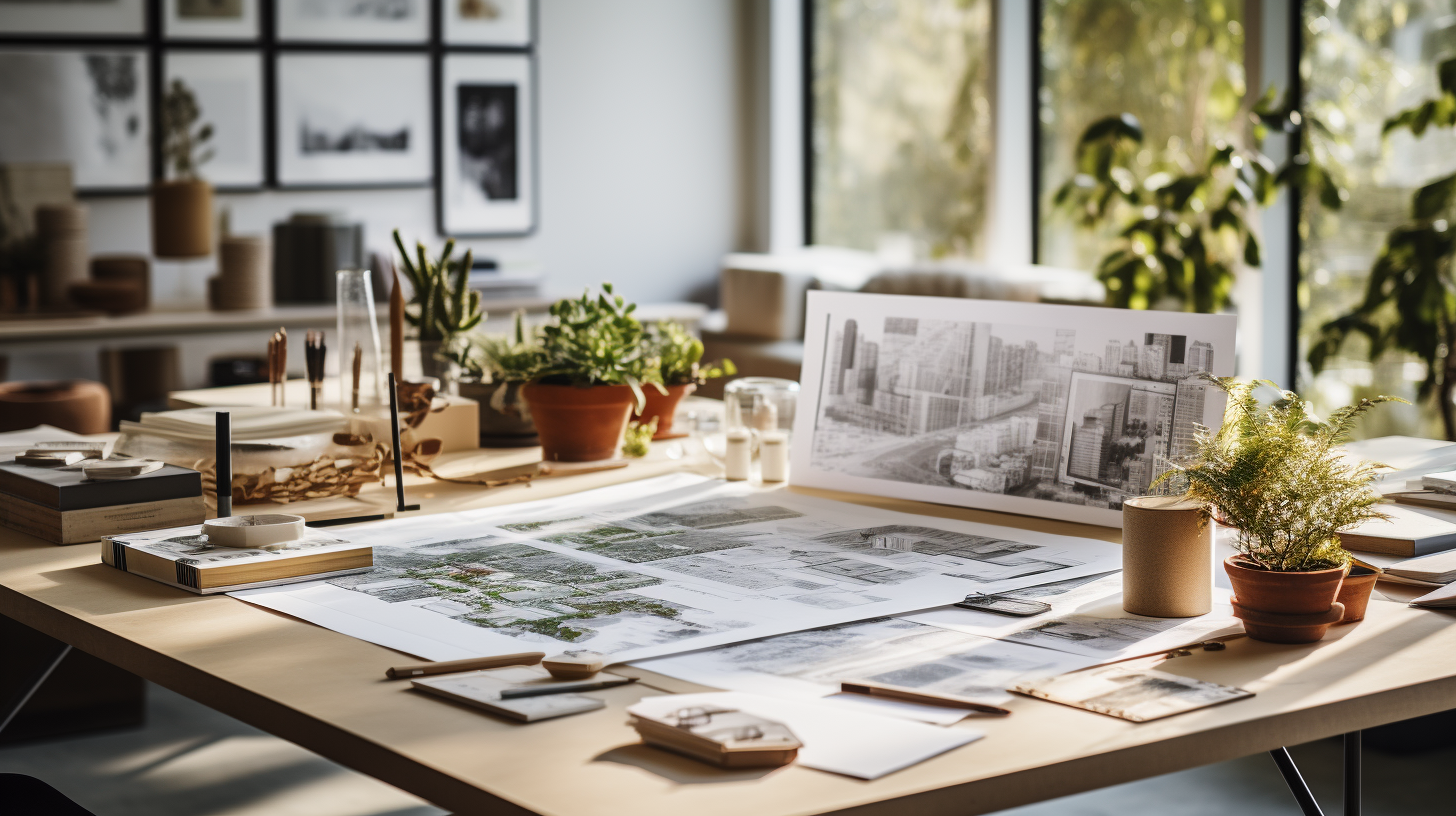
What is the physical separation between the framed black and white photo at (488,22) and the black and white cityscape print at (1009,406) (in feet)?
14.3

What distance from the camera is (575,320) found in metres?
2.13

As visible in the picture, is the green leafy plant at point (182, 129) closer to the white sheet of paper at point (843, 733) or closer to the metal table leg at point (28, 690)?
the metal table leg at point (28, 690)

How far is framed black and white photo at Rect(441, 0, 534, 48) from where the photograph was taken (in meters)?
5.86

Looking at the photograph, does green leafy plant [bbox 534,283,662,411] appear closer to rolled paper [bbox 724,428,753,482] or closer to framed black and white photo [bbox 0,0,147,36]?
rolled paper [bbox 724,428,753,482]

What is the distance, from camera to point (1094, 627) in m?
1.25

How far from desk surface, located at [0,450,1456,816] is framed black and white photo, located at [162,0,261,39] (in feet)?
14.3

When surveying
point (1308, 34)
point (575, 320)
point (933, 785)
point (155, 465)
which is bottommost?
point (933, 785)

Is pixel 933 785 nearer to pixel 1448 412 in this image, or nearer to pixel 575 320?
pixel 575 320

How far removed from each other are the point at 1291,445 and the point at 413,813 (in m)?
1.95

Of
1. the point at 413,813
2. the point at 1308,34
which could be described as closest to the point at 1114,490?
the point at 413,813

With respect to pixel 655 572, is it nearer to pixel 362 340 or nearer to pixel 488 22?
pixel 362 340

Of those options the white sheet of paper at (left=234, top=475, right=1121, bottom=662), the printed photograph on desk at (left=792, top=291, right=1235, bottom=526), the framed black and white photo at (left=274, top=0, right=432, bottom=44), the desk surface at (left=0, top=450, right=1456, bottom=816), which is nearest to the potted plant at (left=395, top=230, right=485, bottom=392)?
the white sheet of paper at (left=234, top=475, right=1121, bottom=662)

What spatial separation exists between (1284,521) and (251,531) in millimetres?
920

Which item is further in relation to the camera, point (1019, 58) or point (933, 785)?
point (1019, 58)
